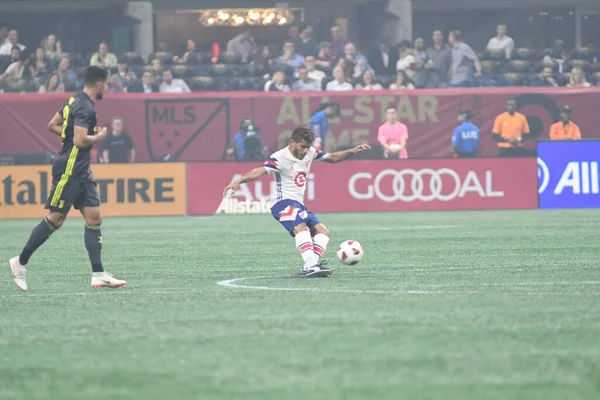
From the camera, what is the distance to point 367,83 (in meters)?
29.1

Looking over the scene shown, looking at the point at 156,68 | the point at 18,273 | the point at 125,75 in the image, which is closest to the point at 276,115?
the point at 156,68

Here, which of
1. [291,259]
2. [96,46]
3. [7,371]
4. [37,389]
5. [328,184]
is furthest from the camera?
[96,46]

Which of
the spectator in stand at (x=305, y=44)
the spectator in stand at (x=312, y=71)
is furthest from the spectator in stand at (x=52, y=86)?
the spectator in stand at (x=305, y=44)

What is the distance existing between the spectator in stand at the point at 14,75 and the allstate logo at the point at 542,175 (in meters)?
11.8

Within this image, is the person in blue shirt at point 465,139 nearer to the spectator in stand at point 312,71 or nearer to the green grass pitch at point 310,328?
the spectator in stand at point 312,71

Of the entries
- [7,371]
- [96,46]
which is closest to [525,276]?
[7,371]

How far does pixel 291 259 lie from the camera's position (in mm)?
14070

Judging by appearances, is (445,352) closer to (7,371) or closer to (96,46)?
(7,371)

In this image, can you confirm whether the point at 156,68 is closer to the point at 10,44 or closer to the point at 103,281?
the point at 10,44

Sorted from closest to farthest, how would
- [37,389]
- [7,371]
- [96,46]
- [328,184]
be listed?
[37,389] → [7,371] → [328,184] → [96,46]

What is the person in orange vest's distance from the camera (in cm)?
2793

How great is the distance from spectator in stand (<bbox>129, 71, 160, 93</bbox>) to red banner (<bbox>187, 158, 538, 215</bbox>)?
12.7 feet

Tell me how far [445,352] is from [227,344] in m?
1.23

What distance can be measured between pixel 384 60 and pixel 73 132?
68.8 feet
